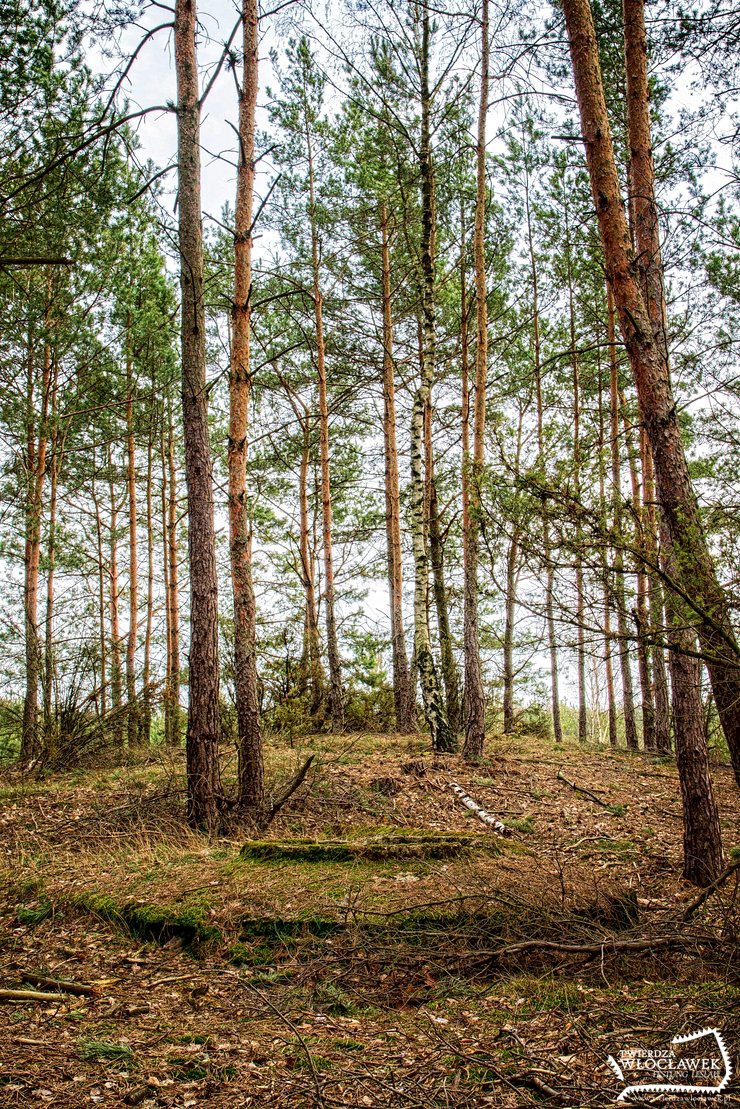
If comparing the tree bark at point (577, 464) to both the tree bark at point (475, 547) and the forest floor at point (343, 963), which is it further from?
the forest floor at point (343, 963)

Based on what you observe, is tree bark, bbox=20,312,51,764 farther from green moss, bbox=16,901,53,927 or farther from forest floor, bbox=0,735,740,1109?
green moss, bbox=16,901,53,927

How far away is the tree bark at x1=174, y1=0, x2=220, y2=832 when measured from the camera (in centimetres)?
644

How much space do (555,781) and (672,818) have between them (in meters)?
1.79

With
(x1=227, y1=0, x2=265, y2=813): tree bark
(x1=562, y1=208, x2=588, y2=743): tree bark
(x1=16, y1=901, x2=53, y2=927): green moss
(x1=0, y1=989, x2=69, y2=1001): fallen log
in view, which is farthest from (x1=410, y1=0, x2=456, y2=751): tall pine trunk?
(x1=0, y1=989, x2=69, y2=1001): fallen log

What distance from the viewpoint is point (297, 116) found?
13.7 m

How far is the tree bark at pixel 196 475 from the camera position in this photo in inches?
254

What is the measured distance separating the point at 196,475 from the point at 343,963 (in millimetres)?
4592

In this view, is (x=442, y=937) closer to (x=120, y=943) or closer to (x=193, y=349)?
(x=120, y=943)

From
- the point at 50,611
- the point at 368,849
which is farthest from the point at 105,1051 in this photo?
the point at 50,611

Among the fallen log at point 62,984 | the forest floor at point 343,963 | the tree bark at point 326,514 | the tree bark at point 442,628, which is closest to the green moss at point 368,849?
the forest floor at point 343,963

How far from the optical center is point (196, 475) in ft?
21.9

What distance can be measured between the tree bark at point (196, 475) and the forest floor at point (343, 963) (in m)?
0.57

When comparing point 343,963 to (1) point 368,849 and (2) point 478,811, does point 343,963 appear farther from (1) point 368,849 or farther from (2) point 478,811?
(2) point 478,811

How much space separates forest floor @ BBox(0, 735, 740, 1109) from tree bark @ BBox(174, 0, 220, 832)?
1.87ft
